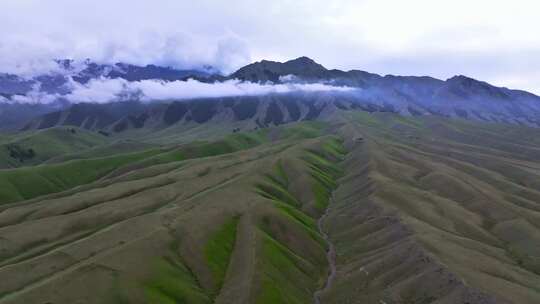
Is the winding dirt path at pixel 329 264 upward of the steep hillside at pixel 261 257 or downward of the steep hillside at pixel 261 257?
downward

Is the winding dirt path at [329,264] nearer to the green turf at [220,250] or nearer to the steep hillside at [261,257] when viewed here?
the steep hillside at [261,257]

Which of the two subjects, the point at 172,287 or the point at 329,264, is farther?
the point at 329,264

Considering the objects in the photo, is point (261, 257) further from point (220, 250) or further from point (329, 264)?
point (329, 264)

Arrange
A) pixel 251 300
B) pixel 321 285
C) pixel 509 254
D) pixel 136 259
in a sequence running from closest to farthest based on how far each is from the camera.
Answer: pixel 251 300 < pixel 136 259 < pixel 321 285 < pixel 509 254

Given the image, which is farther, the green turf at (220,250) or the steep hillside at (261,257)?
the green turf at (220,250)

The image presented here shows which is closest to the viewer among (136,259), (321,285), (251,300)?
(251,300)

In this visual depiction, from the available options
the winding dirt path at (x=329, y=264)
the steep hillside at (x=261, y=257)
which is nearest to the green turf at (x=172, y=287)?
the steep hillside at (x=261, y=257)

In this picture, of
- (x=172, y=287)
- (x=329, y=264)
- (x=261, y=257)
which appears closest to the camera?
(x=172, y=287)

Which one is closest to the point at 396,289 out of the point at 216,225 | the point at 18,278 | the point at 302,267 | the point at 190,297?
the point at 302,267

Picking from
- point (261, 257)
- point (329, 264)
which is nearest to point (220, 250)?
point (261, 257)

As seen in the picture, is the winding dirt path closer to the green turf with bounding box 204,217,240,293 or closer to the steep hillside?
the steep hillside

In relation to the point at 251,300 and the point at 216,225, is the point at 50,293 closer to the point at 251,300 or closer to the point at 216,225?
the point at 251,300
